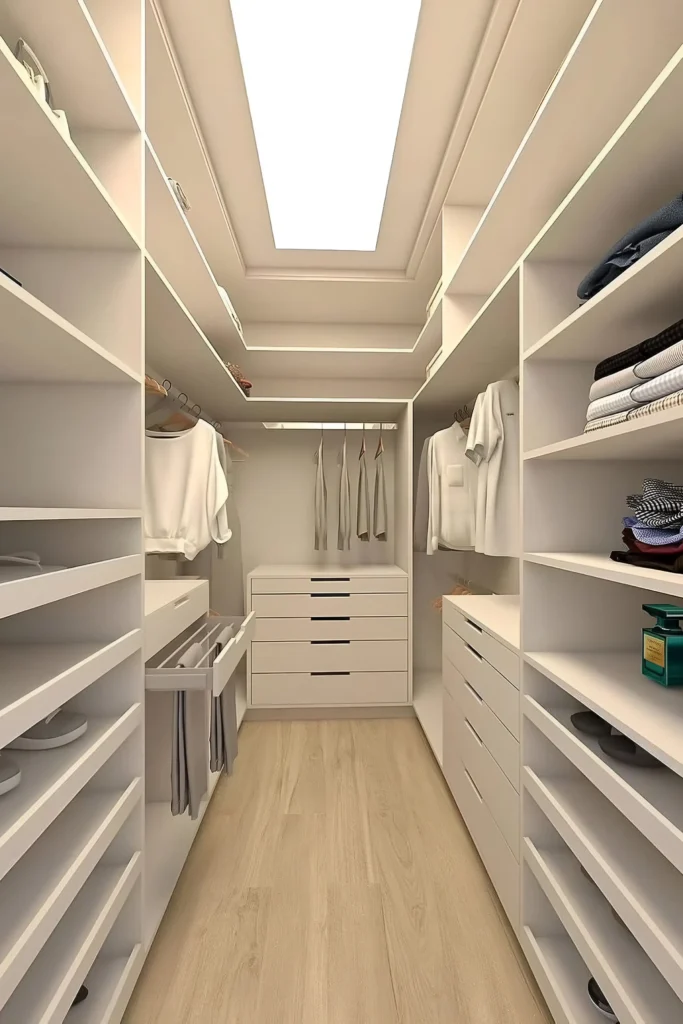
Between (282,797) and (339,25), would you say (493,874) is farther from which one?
(339,25)

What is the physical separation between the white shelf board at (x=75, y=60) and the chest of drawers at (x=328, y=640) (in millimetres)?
2255

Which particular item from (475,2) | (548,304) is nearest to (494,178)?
(475,2)

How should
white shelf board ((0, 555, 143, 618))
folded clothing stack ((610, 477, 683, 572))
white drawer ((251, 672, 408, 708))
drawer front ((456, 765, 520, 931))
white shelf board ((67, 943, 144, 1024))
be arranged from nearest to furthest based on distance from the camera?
white shelf board ((0, 555, 143, 618)) < folded clothing stack ((610, 477, 683, 572)) < white shelf board ((67, 943, 144, 1024)) < drawer front ((456, 765, 520, 931)) < white drawer ((251, 672, 408, 708))

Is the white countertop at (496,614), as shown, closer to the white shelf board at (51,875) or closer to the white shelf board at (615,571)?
the white shelf board at (615,571)

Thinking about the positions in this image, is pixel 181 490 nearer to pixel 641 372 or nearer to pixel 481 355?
pixel 481 355

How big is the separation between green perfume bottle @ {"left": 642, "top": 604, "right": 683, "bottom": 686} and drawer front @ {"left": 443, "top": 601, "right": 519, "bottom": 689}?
1.17 ft

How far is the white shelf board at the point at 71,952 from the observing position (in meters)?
0.96

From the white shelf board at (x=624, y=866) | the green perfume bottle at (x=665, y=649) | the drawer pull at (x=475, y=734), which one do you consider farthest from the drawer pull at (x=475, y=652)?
the green perfume bottle at (x=665, y=649)

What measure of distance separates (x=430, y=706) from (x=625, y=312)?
8.10ft

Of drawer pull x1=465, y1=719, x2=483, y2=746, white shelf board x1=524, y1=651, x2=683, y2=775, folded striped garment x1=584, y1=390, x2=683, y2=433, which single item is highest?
folded striped garment x1=584, y1=390, x2=683, y2=433

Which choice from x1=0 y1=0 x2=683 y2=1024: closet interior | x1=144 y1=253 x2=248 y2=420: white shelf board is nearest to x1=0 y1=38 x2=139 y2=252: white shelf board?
x1=0 y1=0 x2=683 y2=1024: closet interior

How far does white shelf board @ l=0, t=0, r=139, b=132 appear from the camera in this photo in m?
1.08

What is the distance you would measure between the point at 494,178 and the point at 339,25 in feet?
2.93

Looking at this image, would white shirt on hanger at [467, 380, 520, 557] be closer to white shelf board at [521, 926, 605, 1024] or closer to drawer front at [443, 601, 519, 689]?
drawer front at [443, 601, 519, 689]
